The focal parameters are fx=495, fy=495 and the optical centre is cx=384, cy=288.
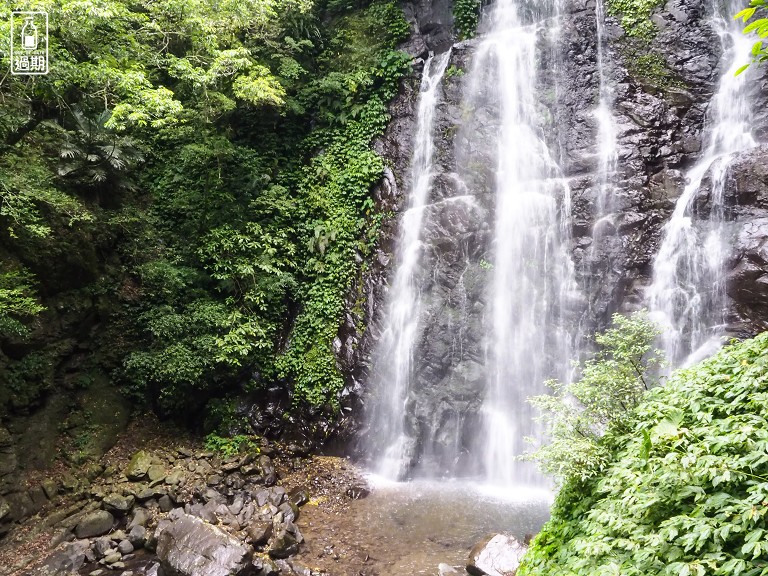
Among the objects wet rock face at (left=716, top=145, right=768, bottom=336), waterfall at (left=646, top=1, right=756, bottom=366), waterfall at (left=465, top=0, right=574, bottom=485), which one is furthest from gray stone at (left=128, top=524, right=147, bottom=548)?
wet rock face at (left=716, top=145, right=768, bottom=336)

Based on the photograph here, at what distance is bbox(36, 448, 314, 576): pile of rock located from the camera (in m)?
7.14

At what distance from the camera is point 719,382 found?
14.2 ft

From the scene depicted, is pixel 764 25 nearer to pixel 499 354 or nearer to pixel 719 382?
pixel 719 382

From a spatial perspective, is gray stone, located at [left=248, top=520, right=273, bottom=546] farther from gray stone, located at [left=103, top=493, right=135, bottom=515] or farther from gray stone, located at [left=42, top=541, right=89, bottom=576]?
gray stone, located at [left=42, top=541, right=89, bottom=576]

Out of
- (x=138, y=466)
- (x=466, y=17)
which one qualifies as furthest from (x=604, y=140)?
(x=138, y=466)

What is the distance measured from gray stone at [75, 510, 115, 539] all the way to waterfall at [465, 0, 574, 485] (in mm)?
7050

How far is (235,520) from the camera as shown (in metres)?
8.28

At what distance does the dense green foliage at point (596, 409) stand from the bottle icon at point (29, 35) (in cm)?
854

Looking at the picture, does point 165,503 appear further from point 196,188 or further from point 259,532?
point 196,188

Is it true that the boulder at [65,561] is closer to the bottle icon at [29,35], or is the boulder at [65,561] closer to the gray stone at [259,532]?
the gray stone at [259,532]

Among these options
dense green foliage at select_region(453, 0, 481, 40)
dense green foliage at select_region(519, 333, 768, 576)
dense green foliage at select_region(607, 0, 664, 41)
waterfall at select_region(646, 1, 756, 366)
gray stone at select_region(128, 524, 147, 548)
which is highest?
dense green foliage at select_region(453, 0, 481, 40)

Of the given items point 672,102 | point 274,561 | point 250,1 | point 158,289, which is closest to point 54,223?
point 158,289

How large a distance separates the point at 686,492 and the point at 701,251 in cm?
843

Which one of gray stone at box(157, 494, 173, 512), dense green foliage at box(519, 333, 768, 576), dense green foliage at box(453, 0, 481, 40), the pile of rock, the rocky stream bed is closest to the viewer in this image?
dense green foliage at box(519, 333, 768, 576)
